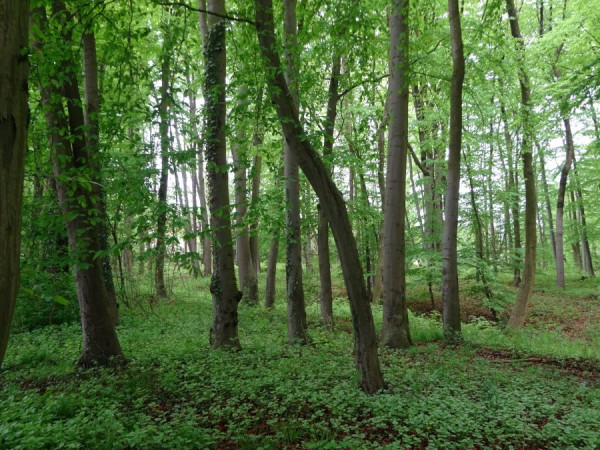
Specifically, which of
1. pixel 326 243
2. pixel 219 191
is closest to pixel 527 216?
pixel 326 243

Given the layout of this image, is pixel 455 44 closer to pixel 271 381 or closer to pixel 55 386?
pixel 271 381

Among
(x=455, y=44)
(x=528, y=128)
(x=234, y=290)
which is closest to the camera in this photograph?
(x=234, y=290)

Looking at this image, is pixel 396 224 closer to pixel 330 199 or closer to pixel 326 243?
pixel 326 243

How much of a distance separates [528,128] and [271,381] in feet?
33.2

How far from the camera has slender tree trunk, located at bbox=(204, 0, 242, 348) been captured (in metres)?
6.49

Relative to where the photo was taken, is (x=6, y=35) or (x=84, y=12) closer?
(x=6, y=35)

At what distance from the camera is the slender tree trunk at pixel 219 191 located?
6.49 meters

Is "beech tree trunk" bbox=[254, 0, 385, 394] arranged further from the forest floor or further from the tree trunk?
the tree trunk

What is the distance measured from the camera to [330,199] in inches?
188

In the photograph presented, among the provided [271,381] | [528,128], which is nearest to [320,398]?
[271,381]

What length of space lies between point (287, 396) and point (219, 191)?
3445 millimetres

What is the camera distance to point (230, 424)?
4109 mm

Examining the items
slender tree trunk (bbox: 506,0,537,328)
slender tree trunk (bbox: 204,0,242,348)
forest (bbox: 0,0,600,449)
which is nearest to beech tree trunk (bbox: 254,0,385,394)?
forest (bbox: 0,0,600,449)

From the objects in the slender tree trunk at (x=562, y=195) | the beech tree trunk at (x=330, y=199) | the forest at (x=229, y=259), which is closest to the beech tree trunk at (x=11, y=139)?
the forest at (x=229, y=259)
